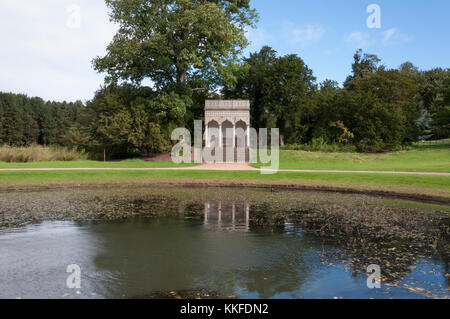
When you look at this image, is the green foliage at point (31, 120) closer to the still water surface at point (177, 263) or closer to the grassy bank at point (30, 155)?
the grassy bank at point (30, 155)

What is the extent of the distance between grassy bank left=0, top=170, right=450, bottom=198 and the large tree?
16.2 metres

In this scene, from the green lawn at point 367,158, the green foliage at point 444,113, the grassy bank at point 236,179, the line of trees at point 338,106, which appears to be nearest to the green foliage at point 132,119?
the line of trees at point 338,106

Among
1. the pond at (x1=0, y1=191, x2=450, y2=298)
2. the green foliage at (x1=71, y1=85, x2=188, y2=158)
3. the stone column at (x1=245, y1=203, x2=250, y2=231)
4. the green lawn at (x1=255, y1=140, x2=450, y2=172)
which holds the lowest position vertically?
the pond at (x1=0, y1=191, x2=450, y2=298)

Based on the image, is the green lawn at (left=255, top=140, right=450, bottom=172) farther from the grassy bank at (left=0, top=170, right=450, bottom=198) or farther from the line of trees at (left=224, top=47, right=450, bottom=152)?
the grassy bank at (left=0, top=170, right=450, bottom=198)

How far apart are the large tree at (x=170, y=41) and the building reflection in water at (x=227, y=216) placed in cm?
2381

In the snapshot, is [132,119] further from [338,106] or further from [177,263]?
[177,263]

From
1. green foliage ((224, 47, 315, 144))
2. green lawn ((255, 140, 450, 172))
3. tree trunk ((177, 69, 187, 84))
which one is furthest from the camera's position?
green foliage ((224, 47, 315, 144))

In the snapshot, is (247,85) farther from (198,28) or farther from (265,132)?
(198,28)

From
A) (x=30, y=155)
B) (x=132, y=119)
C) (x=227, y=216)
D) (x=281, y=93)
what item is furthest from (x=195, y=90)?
(x=227, y=216)

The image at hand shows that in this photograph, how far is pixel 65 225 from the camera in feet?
35.9

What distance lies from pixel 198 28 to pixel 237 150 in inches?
500

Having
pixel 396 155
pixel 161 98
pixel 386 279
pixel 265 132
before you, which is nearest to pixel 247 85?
pixel 265 132

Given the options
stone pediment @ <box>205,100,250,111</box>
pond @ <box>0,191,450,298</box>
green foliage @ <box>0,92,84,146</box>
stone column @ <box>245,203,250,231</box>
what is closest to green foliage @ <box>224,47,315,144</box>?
stone pediment @ <box>205,100,250,111</box>

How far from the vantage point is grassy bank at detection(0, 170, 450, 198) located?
1825 cm
